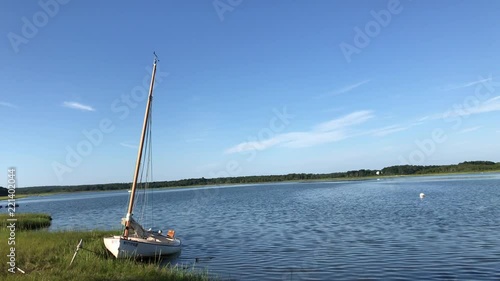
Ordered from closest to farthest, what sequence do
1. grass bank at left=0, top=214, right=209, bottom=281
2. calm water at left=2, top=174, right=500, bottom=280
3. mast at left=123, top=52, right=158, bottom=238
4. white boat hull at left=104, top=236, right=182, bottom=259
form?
grass bank at left=0, top=214, right=209, bottom=281
calm water at left=2, top=174, right=500, bottom=280
white boat hull at left=104, top=236, right=182, bottom=259
mast at left=123, top=52, right=158, bottom=238

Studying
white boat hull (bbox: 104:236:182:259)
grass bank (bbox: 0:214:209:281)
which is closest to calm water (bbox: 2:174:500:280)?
white boat hull (bbox: 104:236:182:259)

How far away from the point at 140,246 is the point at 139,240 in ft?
2.64

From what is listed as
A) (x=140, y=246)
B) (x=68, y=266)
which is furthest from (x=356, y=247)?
(x=68, y=266)

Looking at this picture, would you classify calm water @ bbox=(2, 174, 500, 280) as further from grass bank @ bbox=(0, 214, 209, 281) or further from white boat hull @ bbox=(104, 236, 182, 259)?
grass bank @ bbox=(0, 214, 209, 281)

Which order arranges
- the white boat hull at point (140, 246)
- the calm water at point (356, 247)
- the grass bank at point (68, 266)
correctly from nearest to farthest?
the grass bank at point (68, 266) < the calm water at point (356, 247) < the white boat hull at point (140, 246)

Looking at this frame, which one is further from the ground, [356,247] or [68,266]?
[68,266]

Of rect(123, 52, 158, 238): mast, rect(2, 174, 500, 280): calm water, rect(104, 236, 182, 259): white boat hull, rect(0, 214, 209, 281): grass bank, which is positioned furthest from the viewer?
rect(123, 52, 158, 238): mast

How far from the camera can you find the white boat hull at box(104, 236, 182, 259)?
75.7 ft

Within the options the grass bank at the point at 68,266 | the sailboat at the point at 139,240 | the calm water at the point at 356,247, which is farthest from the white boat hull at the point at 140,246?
the calm water at the point at 356,247

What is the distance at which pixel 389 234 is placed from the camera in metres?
32.2

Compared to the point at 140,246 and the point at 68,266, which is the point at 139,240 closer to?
the point at 140,246

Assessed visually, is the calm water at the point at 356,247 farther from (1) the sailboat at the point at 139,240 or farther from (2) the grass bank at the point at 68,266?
(2) the grass bank at the point at 68,266

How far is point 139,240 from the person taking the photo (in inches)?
986

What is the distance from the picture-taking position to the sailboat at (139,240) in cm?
2314
